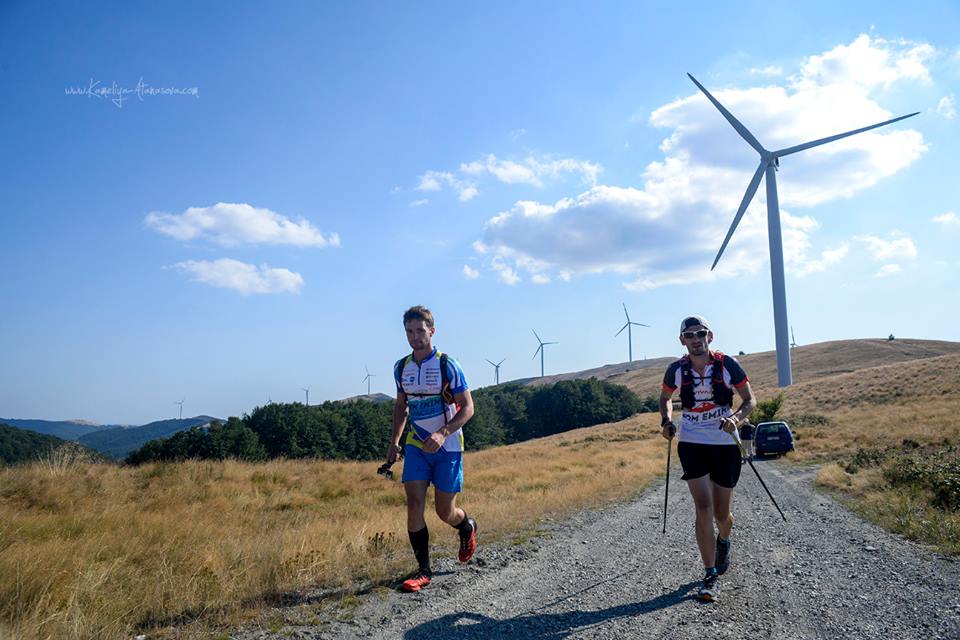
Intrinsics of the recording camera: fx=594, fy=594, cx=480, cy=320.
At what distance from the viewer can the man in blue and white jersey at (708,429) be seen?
4.62 m

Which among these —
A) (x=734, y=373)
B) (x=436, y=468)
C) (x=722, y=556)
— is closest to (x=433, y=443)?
(x=436, y=468)

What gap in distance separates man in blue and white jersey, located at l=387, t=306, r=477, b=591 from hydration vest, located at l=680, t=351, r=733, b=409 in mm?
1785

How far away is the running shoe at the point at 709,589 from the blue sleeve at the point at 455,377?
2.35 meters

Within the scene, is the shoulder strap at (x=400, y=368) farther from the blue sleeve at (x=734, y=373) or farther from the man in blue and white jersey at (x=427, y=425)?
the blue sleeve at (x=734, y=373)

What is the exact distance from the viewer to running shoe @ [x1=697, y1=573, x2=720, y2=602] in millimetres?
4246

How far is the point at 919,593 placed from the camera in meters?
4.37

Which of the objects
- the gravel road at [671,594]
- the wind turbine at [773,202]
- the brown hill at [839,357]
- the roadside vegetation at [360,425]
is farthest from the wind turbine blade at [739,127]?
the brown hill at [839,357]

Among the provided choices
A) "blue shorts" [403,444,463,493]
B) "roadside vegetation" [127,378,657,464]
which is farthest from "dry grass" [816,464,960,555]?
"roadside vegetation" [127,378,657,464]

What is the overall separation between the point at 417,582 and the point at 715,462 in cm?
→ 254

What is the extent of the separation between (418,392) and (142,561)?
3262 mm

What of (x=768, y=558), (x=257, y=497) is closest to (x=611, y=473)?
(x=257, y=497)

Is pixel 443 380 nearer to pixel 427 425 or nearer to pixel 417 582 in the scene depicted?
pixel 427 425

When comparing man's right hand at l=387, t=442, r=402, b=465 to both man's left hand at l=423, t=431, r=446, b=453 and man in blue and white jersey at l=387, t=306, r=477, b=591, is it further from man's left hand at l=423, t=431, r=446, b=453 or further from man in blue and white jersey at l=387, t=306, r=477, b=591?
man's left hand at l=423, t=431, r=446, b=453

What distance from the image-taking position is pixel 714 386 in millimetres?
4793
